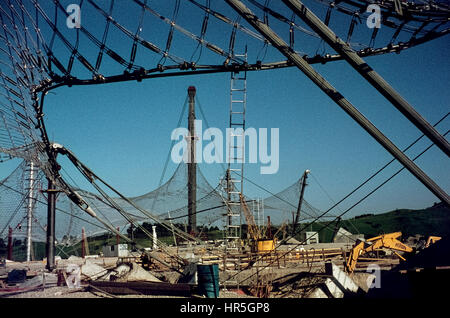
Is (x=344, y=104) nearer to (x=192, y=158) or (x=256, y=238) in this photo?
(x=256, y=238)

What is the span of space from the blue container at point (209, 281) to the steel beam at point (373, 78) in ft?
27.6

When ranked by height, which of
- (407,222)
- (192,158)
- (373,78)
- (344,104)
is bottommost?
(407,222)

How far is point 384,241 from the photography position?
18281 mm

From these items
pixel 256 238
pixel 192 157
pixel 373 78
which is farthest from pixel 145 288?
pixel 192 157

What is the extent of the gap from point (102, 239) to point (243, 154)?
Answer: 50706mm

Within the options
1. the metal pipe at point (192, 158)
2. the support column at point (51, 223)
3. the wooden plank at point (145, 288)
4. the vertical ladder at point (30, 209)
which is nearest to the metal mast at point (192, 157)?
the metal pipe at point (192, 158)

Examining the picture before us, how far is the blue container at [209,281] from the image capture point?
14133 millimetres

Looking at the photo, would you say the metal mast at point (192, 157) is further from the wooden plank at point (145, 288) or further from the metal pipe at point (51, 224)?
the wooden plank at point (145, 288)

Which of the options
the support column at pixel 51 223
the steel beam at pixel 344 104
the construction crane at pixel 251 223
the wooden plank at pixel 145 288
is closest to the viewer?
the steel beam at pixel 344 104

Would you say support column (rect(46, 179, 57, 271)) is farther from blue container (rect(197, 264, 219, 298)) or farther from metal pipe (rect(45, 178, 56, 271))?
blue container (rect(197, 264, 219, 298))

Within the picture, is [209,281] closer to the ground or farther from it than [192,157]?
closer to the ground

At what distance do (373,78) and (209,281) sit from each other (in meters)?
9.18

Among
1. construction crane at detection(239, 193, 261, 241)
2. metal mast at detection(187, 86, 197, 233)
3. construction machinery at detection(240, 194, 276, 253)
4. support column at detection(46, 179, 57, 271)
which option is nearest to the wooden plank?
support column at detection(46, 179, 57, 271)

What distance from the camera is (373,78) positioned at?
9.78 metres
